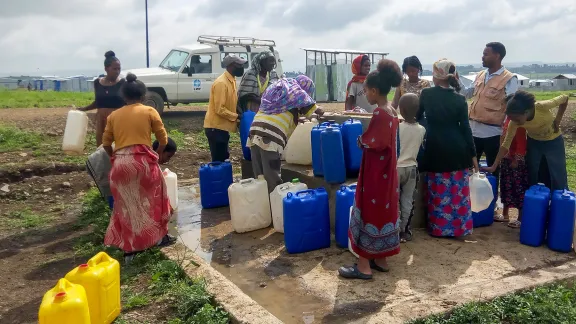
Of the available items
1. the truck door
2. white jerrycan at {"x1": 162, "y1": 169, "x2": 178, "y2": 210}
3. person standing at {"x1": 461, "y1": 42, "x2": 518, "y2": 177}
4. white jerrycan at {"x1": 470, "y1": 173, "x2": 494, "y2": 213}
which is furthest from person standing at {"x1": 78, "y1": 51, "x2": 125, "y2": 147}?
the truck door

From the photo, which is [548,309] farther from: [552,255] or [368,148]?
[368,148]

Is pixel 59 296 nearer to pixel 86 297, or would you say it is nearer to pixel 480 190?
pixel 86 297

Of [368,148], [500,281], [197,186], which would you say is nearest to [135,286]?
[368,148]

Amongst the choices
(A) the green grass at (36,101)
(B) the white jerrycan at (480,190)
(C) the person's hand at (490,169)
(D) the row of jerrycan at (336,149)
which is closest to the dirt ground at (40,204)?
(A) the green grass at (36,101)

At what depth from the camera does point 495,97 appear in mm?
5105

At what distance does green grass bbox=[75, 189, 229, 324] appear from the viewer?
330cm

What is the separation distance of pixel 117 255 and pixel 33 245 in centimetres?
121

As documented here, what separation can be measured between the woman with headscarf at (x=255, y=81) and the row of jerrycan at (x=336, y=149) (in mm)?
1040

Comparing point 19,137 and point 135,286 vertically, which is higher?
point 19,137

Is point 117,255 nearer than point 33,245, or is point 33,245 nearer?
point 117,255

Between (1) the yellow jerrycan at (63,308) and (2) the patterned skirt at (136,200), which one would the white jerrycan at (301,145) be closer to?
(2) the patterned skirt at (136,200)

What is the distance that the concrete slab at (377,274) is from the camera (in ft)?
11.0

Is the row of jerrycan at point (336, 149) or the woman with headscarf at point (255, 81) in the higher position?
the woman with headscarf at point (255, 81)

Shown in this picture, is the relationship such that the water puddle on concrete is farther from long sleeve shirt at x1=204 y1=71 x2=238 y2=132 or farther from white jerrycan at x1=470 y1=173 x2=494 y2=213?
white jerrycan at x1=470 y1=173 x2=494 y2=213
